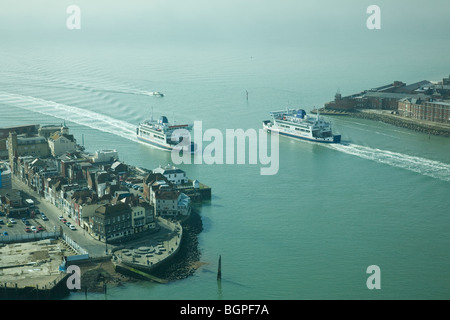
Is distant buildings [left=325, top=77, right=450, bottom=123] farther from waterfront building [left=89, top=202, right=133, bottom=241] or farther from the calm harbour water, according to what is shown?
waterfront building [left=89, top=202, right=133, bottom=241]

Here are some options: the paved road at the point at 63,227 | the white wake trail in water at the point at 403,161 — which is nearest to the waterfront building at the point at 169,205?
the paved road at the point at 63,227

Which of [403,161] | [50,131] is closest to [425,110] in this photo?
[403,161]

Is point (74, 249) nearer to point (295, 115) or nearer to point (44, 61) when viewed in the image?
point (295, 115)

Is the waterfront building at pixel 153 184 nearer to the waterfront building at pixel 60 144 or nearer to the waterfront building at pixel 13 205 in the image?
the waterfront building at pixel 13 205

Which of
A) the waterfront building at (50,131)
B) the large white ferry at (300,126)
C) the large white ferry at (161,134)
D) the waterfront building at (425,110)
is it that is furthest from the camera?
the waterfront building at (425,110)

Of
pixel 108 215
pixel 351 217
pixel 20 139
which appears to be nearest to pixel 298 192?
pixel 351 217

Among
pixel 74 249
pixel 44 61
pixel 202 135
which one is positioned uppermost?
pixel 44 61
